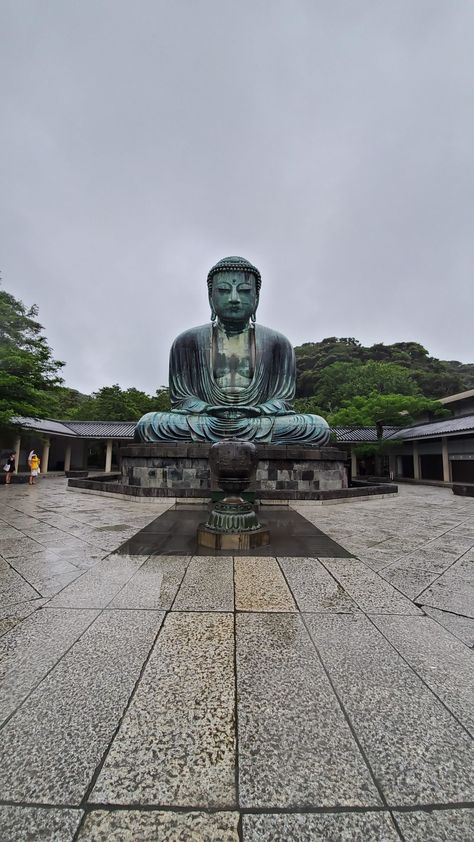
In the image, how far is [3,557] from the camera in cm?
376

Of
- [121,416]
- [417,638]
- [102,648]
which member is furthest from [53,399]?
[121,416]

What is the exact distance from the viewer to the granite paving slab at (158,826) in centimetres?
102

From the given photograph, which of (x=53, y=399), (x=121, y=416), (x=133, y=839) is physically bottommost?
(x=133, y=839)

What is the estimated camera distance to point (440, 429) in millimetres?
17125

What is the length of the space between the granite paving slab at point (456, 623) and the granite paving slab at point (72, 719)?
6.28 feet

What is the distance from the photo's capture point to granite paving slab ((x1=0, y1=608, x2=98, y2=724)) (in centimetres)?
167

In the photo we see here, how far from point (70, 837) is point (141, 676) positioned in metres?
0.73

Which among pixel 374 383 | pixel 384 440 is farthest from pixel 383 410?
pixel 374 383

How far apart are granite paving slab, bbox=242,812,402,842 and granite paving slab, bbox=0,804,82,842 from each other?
1.71 feet

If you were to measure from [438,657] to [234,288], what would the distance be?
9.90 m

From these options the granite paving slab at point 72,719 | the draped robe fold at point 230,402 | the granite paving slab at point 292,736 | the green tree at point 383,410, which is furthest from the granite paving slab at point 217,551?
the green tree at point 383,410

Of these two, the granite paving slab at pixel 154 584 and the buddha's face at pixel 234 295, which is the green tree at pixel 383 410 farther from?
the granite paving slab at pixel 154 584

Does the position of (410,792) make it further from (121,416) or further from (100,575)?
(121,416)

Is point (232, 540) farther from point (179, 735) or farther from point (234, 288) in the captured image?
point (234, 288)
